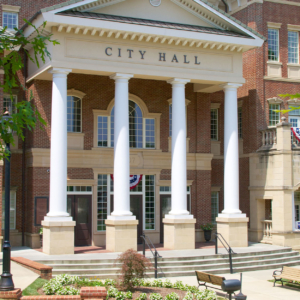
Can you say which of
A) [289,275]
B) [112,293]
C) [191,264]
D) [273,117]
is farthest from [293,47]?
[112,293]

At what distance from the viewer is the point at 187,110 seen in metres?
29.5

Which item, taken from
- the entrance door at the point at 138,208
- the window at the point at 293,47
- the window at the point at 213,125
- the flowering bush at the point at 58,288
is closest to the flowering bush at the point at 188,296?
the flowering bush at the point at 58,288

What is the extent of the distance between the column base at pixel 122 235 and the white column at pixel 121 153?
14.7 inches

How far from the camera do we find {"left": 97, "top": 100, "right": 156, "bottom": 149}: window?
90.0ft

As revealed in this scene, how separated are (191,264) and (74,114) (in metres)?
10.1

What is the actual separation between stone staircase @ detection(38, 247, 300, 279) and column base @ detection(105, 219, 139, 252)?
1000mm

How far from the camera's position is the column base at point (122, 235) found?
74.3 ft

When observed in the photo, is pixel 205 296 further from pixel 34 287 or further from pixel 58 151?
pixel 58 151

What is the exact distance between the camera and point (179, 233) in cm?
2412

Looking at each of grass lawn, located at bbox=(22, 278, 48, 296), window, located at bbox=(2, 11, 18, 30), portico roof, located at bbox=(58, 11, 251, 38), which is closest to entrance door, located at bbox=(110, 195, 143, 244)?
portico roof, located at bbox=(58, 11, 251, 38)

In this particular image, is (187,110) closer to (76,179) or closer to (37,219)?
(76,179)

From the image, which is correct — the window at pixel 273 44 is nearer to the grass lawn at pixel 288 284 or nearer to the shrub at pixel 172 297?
the grass lawn at pixel 288 284

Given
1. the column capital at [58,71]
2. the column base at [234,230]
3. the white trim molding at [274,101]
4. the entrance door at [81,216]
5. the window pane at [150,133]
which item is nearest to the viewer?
the column capital at [58,71]

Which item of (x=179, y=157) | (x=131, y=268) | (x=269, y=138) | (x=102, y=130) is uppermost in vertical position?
(x=102, y=130)
